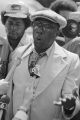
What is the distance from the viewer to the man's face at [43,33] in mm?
3807

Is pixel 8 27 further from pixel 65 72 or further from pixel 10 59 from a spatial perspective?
pixel 65 72

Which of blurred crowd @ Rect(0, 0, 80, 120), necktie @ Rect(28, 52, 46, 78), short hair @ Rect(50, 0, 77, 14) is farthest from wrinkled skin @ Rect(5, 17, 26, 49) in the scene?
short hair @ Rect(50, 0, 77, 14)

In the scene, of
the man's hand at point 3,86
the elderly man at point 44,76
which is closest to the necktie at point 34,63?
the elderly man at point 44,76

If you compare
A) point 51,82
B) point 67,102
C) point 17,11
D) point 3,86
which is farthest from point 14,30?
point 67,102

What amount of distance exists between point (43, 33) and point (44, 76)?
1.26 feet

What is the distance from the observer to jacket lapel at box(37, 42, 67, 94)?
3.75 metres

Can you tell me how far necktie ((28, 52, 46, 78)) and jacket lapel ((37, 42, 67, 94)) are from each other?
0.07 m

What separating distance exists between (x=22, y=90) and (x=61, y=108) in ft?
1.31

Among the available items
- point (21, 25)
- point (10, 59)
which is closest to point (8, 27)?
point (21, 25)

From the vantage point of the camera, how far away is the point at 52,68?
12.4ft

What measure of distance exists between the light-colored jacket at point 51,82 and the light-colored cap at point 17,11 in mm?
884

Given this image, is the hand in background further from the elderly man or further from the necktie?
the necktie

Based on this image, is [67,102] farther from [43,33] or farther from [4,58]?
[4,58]

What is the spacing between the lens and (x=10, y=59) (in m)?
4.30
